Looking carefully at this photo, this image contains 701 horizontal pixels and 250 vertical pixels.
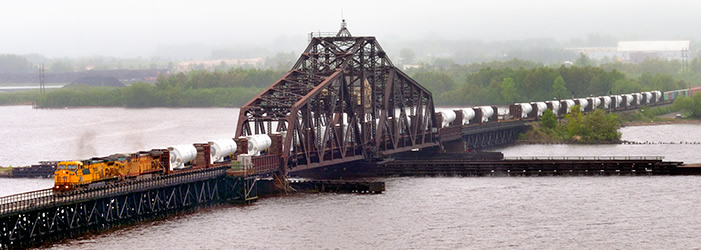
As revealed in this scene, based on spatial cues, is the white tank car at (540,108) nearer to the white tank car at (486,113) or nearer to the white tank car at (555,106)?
the white tank car at (555,106)

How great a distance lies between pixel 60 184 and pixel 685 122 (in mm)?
137091

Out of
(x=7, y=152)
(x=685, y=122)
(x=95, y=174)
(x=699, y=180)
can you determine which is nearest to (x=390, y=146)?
(x=699, y=180)

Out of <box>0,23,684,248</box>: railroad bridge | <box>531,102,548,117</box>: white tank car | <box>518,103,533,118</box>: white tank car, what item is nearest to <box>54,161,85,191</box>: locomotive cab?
<box>0,23,684,248</box>: railroad bridge

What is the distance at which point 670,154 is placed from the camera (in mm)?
136500

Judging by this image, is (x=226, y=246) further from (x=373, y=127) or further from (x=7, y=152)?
(x=7, y=152)

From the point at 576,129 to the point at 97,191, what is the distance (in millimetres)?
92269

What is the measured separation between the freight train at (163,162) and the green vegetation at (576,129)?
67.4 m

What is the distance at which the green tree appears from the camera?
167 metres

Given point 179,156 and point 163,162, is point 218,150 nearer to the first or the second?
point 179,156

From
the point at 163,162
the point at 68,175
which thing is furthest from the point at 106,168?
the point at 163,162

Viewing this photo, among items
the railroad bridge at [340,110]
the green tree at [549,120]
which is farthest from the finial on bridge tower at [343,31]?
the green tree at [549,120]

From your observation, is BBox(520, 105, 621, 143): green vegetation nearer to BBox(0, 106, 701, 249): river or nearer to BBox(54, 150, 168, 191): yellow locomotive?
BBox(0, 106, 701, 249): river

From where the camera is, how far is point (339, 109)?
375 feet

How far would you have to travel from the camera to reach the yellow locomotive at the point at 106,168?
272ft
